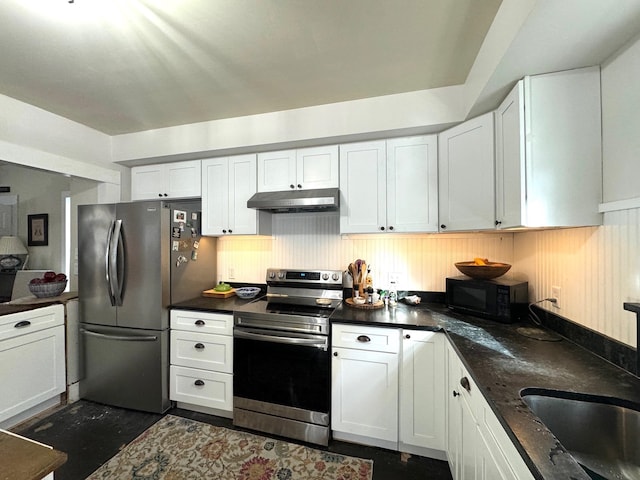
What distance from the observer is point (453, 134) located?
1924 millimetres

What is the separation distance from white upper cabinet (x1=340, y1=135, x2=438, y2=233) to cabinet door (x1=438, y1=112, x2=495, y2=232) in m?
0.08

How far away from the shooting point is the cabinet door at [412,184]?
2051 mm

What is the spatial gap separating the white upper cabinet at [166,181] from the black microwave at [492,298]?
99.3 inches

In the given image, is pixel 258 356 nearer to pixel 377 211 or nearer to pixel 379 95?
pixel 377 211

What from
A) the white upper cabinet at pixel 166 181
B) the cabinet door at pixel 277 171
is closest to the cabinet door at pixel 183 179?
the white upper cabinet at pixel 166 181

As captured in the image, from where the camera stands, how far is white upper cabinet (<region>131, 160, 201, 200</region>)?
2.64m

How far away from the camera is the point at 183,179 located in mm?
2672

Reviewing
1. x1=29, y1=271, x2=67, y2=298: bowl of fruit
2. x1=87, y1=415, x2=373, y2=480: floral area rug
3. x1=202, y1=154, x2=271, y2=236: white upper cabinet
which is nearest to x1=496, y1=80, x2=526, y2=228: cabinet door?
x1=87, y1=415, x2=373, y2=480: floral area rug

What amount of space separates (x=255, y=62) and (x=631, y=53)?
1.84 meters

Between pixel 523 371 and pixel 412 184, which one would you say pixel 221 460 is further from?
pixel 412 184

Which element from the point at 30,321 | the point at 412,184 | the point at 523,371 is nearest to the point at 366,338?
the point at 523,371

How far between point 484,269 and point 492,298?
22 cm

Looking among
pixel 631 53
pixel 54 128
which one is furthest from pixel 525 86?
pixel 54 128

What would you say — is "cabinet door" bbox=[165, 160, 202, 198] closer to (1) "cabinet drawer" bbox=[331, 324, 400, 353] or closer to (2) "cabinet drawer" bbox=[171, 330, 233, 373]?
(2) "cabinet drawer" bbox=[171, 330, 233, 373]
